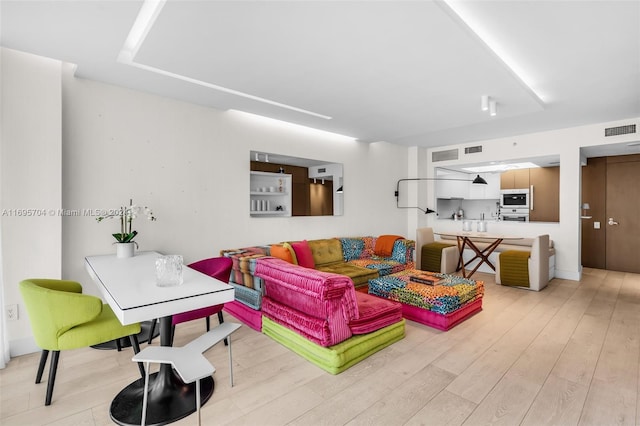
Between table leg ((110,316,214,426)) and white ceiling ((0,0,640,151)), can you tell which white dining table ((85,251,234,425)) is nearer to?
table leg ((110,316,214,426))

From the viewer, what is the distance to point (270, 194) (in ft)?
15.6

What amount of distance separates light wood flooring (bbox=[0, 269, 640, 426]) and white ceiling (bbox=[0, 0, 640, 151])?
2626 mm

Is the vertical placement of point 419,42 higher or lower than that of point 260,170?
higher

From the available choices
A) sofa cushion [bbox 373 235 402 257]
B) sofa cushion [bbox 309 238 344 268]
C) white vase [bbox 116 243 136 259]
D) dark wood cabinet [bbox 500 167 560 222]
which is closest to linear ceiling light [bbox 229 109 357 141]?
sofa cushion [bbox 309 238 344 268]

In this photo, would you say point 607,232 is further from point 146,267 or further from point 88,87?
point 88,87

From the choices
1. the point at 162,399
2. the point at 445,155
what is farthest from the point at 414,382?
the point at 445,155

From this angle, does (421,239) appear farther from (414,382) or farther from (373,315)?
(414,382)

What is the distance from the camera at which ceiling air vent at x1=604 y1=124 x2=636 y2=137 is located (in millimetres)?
4898

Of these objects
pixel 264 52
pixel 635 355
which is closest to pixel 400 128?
pixel 264 52

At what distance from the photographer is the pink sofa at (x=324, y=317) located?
2492 mm

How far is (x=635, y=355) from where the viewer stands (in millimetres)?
2770

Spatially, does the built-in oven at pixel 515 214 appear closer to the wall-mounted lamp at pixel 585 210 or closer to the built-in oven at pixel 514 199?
the built-in oven at pixel 514 199

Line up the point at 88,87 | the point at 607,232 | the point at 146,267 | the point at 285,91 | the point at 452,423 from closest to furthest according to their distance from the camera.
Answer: the point at 452,423, the point at 146,267, the point at 88,87, the point at 285,91, the point at 607,232

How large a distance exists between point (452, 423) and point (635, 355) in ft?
7.12
